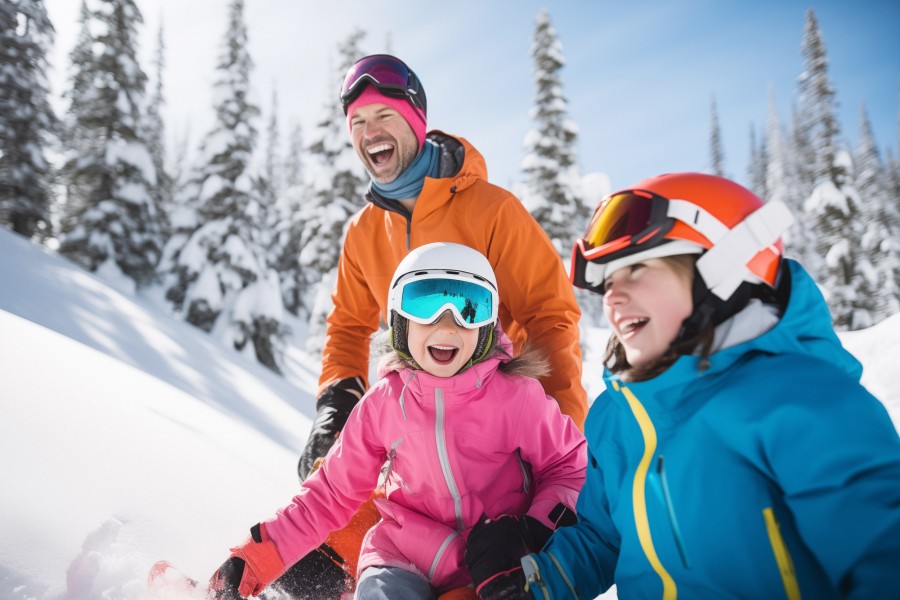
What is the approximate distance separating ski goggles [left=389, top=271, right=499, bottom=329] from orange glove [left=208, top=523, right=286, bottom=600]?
119 centimetres

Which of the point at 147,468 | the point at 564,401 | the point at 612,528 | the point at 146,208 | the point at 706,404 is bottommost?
the point at 147,468

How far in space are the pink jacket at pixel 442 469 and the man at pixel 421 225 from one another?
52 cm

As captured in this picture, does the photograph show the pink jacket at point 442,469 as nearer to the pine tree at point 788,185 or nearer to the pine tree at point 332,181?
the pine tree at point 332,181

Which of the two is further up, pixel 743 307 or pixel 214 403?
pixel 743 307

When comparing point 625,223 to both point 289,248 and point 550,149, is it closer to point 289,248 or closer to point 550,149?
point 550,149

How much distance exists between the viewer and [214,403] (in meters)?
6.50

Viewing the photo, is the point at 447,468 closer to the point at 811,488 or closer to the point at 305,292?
the point at 811,488

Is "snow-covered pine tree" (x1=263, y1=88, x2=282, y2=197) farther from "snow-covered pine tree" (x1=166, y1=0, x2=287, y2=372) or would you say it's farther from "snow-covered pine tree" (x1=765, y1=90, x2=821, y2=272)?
"snow-covered pine tree" (x1=765, y1=90, x2=821, y2=272)

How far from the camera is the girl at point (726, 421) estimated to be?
119cm

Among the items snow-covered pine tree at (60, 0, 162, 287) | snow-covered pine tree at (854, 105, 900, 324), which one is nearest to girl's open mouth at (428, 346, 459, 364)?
snow-covered pine tree at (60, 0, 162, 287)

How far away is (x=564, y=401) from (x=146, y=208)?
1983 centimetres

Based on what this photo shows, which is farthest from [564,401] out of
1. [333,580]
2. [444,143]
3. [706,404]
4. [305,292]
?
[305,292]

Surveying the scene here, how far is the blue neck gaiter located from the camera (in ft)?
10.7

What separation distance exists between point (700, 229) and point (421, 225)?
198 centimetres
